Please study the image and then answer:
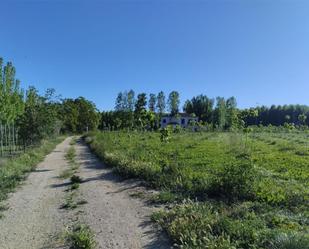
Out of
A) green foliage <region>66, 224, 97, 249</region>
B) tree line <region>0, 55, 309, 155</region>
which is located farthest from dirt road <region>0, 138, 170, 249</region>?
tree line <region>0, 55, 309, 155</region>

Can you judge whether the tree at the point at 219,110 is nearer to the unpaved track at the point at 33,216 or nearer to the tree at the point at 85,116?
the tree at the point at 85,116

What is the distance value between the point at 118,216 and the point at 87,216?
71 centimetres

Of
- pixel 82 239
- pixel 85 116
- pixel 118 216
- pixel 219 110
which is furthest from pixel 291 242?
pixel 219 110

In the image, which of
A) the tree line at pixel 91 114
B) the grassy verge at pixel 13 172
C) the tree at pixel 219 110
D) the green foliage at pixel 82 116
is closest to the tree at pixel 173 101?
the tree line at pixel 91 114

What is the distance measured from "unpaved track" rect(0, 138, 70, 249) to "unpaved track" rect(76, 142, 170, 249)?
71 cm

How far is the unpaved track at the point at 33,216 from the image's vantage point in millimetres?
6031

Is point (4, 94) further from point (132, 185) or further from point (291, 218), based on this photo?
point (291, 218)

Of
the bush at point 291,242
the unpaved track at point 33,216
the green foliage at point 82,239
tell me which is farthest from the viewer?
the unpaved track at point 33,216

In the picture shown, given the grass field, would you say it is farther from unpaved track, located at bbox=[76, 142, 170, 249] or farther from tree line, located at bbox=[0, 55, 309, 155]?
tree line, located at bbox=[0, 55, 309, 155]

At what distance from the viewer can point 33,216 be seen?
25.0ft

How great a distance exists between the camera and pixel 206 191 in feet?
28.3

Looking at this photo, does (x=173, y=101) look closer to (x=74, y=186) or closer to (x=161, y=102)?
(x=161, y=102)

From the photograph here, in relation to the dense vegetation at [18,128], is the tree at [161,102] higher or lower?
higher

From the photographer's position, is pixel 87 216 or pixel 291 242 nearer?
pixel 291 242
